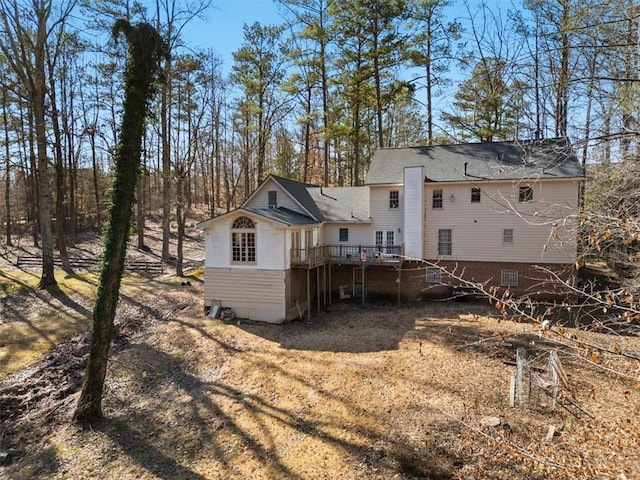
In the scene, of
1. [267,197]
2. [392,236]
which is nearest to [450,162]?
[392,236]

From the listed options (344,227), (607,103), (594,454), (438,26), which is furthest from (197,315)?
(438,26)

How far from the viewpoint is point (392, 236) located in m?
21.8

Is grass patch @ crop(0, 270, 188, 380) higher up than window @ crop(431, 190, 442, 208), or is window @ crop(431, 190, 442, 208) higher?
window @ crop(431, 190, 442, 208)

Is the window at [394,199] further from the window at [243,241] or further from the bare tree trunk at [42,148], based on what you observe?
the bare tree trunk at [42,148]

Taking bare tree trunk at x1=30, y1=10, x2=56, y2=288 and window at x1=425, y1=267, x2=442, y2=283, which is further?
window at x1=425, y1=267, x2=442, y2=283

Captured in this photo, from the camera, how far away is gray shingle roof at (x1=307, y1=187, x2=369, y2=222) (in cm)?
2267

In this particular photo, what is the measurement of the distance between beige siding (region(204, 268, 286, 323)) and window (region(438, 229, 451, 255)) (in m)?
8.98

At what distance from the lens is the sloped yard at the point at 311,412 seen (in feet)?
26.6

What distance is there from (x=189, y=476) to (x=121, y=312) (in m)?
11.2

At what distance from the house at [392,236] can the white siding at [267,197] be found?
6 centimetres

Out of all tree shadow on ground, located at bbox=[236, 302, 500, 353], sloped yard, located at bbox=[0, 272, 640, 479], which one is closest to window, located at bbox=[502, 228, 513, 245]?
tree shadow on ground, located at bbox=[236, 302, 500, 353]

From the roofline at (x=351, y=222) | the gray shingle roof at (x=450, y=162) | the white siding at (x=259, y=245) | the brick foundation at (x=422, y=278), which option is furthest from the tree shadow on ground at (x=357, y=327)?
the gray shingle roof at (x=450, y=162)

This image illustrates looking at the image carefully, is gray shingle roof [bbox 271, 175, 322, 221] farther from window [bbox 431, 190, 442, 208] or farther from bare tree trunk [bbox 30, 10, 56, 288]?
bare tree trunk [bbox 30, 10, 56, 288]

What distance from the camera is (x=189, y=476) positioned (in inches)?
322
